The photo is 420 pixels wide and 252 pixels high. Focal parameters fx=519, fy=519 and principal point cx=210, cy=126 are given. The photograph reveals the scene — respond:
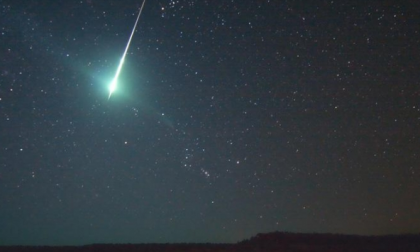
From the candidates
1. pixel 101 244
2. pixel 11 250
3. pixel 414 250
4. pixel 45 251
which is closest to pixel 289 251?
pixel 414 250

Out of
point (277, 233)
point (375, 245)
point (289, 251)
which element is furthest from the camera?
point (277, 233)

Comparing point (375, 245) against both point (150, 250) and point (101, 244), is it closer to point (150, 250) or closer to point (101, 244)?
point (150, 250)

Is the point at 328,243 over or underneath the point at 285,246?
over

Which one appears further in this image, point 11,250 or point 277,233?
point 277,233

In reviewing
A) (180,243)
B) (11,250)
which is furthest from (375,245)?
(11,250)

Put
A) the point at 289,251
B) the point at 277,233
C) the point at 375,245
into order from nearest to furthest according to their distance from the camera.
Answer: the point at 289,251
the point at 375,245
the point at 277,233

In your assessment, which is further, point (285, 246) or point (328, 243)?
point (328, 243)

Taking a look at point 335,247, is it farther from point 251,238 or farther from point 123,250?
point 123,250
